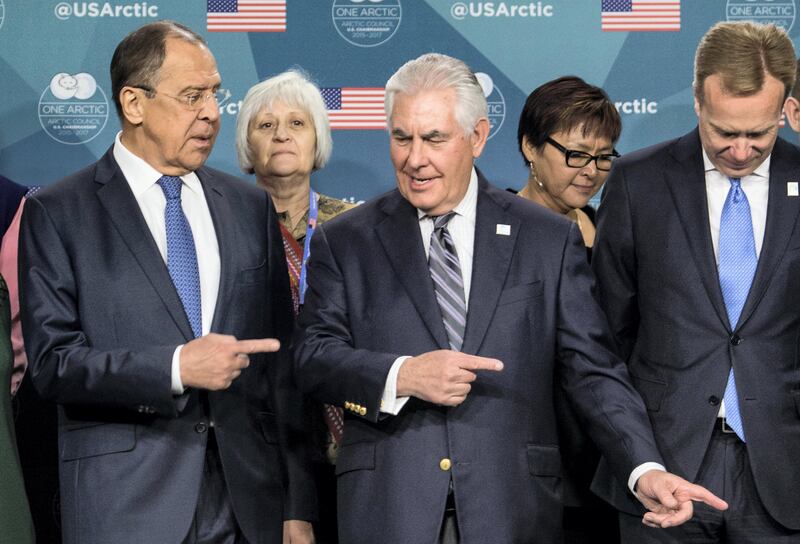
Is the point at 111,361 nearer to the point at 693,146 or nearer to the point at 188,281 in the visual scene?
the point at 188,281

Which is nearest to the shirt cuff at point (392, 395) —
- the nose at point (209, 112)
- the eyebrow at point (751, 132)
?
the nose at point (209, 112)

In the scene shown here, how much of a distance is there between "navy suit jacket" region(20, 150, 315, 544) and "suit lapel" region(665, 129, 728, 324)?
44.1 inches

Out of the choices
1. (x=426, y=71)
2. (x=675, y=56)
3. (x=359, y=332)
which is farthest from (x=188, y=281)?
(x=675, y=56)

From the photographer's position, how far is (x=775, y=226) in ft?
10.7

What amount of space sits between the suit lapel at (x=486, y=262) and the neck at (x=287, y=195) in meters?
1.17

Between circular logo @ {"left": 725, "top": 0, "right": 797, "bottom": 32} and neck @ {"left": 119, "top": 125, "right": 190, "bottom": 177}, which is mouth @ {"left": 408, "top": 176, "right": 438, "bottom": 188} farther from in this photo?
circular logo @ {"left": 725, "top": 0, "right": 797, "bottom": 32}

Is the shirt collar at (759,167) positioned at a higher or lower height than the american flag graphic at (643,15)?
lower

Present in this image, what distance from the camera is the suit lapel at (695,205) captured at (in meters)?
3.23

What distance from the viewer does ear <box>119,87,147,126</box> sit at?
3.22 metres

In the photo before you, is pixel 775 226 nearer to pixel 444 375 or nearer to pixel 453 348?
pixel 453 348

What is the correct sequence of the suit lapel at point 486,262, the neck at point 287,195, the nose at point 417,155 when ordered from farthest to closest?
the neck at point 287,195 → the nose at point 417,155 → the suit lapel at point 486,262

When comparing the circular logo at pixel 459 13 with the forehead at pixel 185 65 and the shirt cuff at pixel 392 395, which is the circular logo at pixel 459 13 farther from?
the shirt cuff at pixel 392 395

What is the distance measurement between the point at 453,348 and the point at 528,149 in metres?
1.30

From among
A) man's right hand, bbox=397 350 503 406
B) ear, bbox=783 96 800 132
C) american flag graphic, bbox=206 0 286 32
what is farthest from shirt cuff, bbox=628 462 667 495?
american flag graphic, bbox=206 0 286 32
